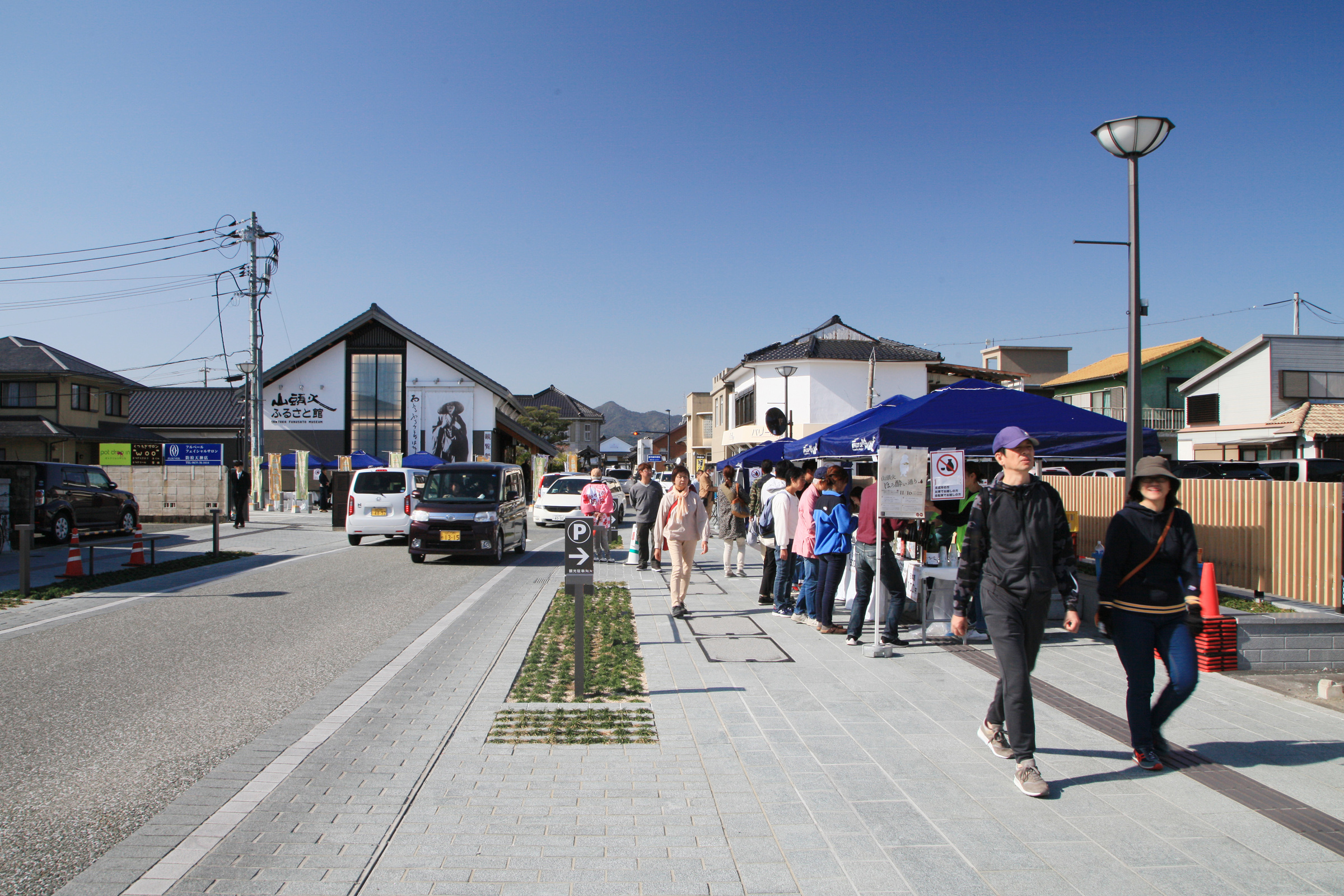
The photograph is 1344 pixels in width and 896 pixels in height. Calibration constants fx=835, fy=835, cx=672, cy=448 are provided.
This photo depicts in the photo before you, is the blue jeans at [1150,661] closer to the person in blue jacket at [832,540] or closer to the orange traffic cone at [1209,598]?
the orange traffic cone at [1209,598]

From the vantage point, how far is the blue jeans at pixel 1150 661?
15.1 feet

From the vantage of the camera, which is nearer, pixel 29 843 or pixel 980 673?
pixel 29 843

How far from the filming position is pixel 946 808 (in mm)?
4168

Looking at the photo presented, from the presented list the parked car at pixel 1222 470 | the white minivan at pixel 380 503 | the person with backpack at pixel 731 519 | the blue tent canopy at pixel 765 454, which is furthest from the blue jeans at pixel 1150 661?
the parked car at pixel 1222 470

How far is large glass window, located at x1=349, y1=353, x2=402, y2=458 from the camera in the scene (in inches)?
1742

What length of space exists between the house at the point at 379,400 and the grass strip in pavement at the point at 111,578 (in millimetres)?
28188

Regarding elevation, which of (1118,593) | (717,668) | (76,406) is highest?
(76,406)

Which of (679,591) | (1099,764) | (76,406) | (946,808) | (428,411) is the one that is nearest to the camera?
(946,808)

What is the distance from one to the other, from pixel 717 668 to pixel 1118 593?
345 centimetres

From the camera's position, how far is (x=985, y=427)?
9.73 m

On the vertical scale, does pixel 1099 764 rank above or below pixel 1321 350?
below

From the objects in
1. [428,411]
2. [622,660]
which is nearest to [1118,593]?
[622,660]

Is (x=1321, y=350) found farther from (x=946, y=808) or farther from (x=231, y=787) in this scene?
(x=231, y=787)

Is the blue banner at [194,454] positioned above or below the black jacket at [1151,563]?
above
